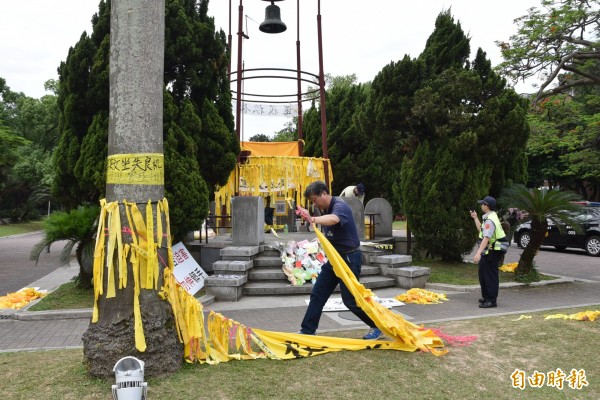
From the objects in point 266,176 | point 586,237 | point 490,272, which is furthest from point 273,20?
point 586,237

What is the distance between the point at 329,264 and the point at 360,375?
1.46 meters

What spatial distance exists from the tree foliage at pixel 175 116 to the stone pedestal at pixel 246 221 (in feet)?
2.84

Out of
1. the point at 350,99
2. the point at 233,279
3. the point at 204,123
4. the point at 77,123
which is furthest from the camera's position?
the point at 350,99

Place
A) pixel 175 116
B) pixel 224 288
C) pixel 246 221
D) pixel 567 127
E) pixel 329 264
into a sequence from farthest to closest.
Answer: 1. pixel 567 127
2. pixel 246 221
3. pixel 175 116
4. pixel 224 288
5. pixel 329 264

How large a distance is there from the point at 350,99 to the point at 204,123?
1406 centimetres

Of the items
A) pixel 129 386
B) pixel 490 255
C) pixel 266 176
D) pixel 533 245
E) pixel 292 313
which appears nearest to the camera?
pixel 129 386

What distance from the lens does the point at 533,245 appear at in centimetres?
1048

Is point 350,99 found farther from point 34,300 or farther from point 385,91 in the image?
A: point 34,300

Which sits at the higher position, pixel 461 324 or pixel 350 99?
pixel 350 99

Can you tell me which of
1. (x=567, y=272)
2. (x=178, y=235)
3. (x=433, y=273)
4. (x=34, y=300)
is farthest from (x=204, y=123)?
(x=567, y=272)

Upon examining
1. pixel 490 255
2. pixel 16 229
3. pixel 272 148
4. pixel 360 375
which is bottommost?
pixel 16 229

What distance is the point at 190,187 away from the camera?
9086mm

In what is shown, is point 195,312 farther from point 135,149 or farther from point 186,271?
point 186,271

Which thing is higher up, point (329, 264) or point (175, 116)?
point (175, 116)
